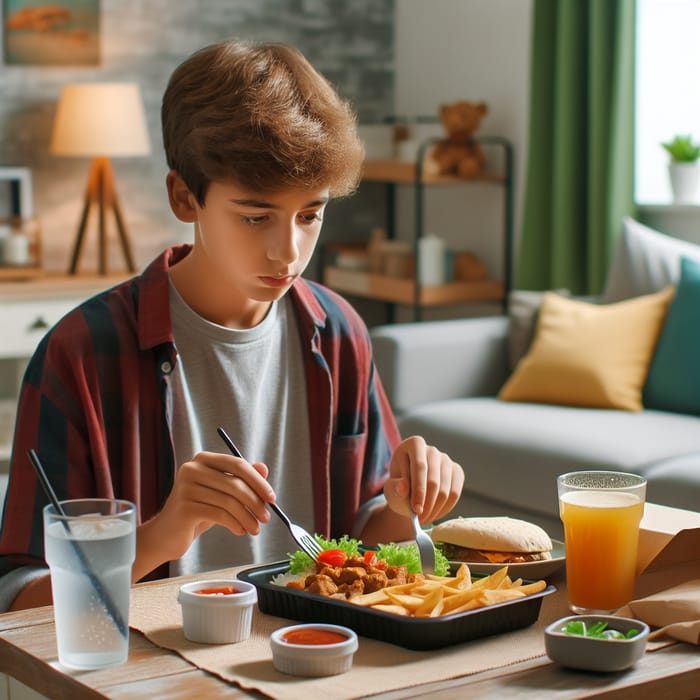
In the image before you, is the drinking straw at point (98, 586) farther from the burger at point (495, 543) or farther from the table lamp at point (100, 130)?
the table lamp at point (100, 130)

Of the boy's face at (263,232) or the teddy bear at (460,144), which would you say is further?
the teddy bear at (460,144)

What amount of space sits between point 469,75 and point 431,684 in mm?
4200

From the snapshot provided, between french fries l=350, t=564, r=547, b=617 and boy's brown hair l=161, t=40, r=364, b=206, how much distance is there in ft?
1.51

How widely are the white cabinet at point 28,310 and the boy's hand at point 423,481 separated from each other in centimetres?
296

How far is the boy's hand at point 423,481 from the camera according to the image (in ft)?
4.27

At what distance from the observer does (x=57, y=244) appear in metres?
4.73

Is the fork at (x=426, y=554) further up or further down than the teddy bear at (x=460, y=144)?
further down

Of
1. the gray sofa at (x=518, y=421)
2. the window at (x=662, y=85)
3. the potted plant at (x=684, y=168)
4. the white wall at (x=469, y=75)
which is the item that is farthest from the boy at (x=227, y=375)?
the white wall at (x=469, y=75)

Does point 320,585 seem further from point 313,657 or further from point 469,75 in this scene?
point 469,75

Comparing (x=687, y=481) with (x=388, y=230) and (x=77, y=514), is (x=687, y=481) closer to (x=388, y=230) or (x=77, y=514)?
(x=77, y=514)

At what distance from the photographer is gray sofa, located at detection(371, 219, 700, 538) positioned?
292 cm

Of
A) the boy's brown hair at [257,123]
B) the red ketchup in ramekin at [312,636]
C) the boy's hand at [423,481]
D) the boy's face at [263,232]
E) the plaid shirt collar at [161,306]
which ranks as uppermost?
the boy's brown hair at [257,123]

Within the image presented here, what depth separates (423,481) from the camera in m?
1.30

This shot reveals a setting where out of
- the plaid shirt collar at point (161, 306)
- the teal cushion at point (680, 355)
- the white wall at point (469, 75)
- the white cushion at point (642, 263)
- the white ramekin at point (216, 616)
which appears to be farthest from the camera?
the white wall at point (469, 75)
